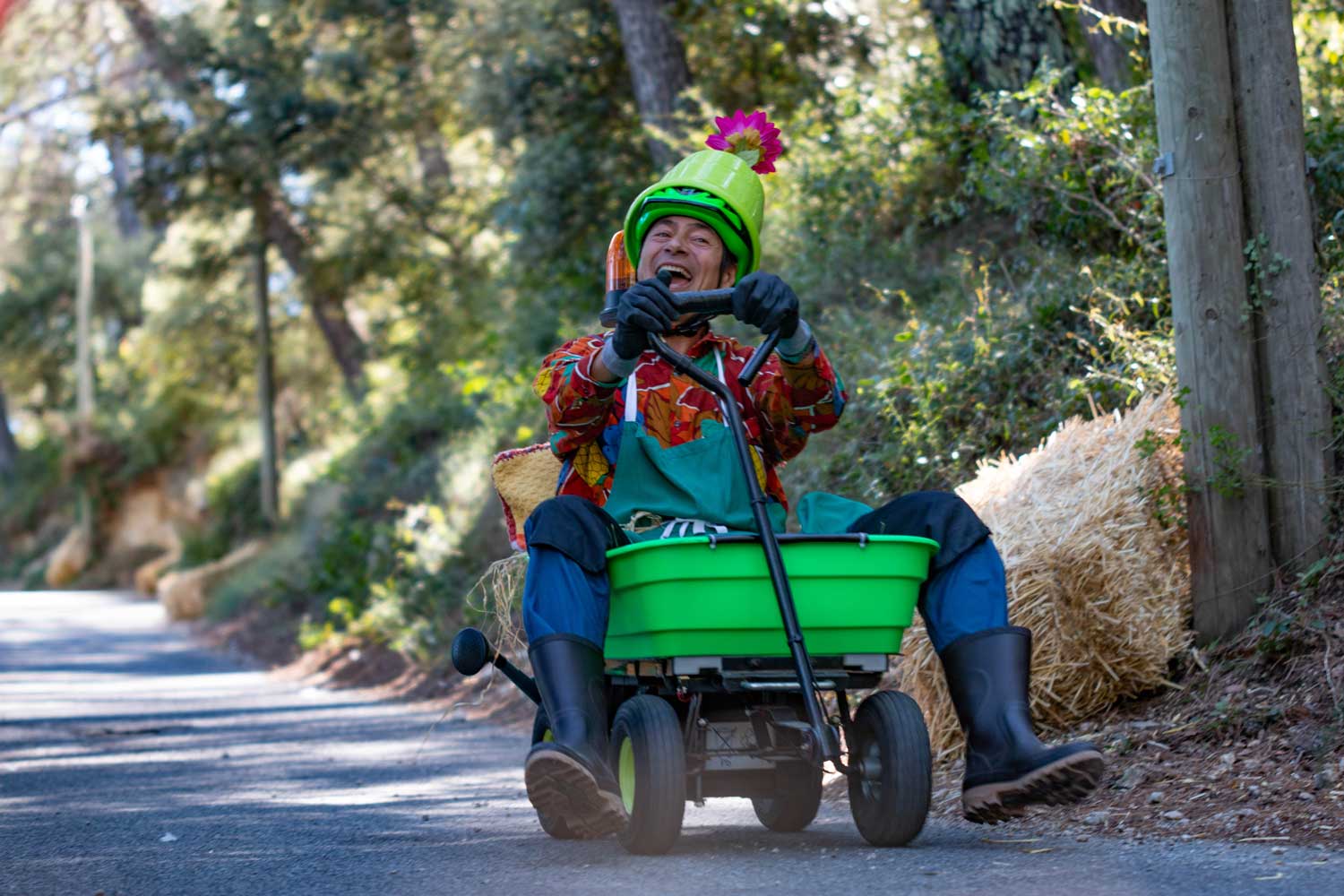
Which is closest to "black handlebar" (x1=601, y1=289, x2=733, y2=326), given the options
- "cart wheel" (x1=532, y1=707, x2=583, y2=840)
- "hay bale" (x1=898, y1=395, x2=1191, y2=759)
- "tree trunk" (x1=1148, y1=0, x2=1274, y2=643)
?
"cart wheel" (x1=532, y1=707, x2=583, y2=840)

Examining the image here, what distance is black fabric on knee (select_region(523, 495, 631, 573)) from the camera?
3947 millimetres

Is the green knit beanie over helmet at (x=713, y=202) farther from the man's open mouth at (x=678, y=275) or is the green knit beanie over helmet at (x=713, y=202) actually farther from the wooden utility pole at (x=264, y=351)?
the wooden utility pole at (x=264, y=351)

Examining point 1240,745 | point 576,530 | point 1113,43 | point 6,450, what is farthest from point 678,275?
point 6,450

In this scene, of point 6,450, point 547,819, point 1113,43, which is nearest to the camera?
point 547,819

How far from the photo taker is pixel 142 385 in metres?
38.8

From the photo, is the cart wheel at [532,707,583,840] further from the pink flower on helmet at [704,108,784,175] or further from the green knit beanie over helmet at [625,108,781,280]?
the pink flower on helmet at [704,108,784,175]

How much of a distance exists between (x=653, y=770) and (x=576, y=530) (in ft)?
2.09

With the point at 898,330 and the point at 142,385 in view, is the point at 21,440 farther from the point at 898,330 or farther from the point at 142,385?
the point at 898,330

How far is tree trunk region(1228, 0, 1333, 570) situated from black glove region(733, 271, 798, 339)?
193 cm

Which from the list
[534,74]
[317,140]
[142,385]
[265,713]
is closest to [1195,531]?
[265,713]

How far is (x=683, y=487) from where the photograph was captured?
13.9ft

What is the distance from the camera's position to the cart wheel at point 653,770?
375 centimetres

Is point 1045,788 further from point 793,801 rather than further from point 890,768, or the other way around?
point 793,801

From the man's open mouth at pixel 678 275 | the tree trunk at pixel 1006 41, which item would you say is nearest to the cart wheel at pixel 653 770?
the man's open mouth at pixel 678 275
